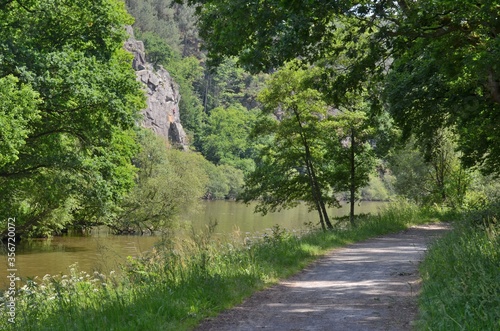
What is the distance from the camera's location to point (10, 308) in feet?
28.0

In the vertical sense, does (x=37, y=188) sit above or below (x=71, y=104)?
below

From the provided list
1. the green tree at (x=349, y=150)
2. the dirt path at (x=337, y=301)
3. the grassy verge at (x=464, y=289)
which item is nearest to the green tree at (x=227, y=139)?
the green tree at (x=349, y=150)

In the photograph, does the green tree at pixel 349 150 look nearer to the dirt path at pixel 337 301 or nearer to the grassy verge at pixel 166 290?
the grassy verge at pixel 166 290

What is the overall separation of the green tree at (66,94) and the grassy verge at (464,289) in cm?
1281

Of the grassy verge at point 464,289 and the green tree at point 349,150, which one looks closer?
the grassy verge at point 464,289

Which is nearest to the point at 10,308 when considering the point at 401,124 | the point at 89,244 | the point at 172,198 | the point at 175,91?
the point at 401,124

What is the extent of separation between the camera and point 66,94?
61.0ft

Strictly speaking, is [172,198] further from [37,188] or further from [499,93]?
[499,93]

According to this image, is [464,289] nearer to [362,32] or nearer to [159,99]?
[362,32]

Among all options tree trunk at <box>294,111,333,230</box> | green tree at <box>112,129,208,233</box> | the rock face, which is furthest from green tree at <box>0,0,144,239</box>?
the rock face

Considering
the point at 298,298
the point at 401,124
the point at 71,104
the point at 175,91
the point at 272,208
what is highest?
the point at 175,91

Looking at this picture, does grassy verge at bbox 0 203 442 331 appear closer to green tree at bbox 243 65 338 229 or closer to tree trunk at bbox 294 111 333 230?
green tree at bbox 243 65 338 229

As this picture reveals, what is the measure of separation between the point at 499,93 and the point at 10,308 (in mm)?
8658

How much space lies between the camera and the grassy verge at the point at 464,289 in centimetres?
561
